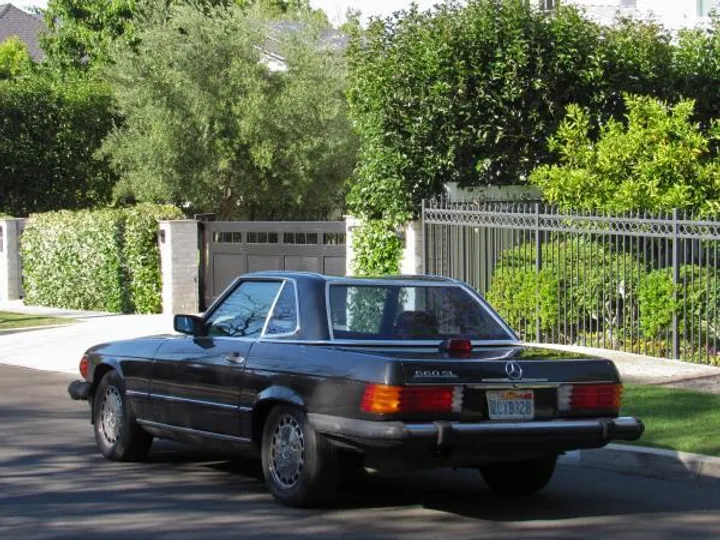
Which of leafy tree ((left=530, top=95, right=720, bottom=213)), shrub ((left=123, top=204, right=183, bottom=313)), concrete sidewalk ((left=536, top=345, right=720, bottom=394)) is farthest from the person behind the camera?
shrub ((left=123, top=204, right=183, bottom=313))

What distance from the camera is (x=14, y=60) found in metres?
53.2

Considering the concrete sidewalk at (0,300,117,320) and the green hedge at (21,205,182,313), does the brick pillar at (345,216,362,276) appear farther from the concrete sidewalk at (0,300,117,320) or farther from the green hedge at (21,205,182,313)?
the concrete sidewalk at (0,300,117,320)

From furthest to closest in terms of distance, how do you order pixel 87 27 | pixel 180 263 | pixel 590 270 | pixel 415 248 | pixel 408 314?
pixel 87 27 → pixel 180 263 → pixel 415 248 → pixel 590 270 → pixel 408 314

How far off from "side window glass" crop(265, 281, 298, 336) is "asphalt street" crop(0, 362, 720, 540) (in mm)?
1121

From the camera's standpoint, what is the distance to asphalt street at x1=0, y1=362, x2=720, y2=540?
26.0ft

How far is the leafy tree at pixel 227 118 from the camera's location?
30344mm

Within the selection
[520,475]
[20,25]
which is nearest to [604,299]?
[520,475]

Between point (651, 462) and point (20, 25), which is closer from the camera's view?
point (651, 462)

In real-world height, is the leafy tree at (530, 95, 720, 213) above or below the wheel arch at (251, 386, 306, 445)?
above

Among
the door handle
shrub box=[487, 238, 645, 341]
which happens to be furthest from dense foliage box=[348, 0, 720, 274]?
the door handle

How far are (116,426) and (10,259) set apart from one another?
21.0 metres

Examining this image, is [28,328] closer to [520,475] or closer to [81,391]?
[81,391]

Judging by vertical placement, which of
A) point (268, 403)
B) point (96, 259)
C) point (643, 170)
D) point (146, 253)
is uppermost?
point (643, 170)

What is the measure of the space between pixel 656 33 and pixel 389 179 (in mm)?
5348
